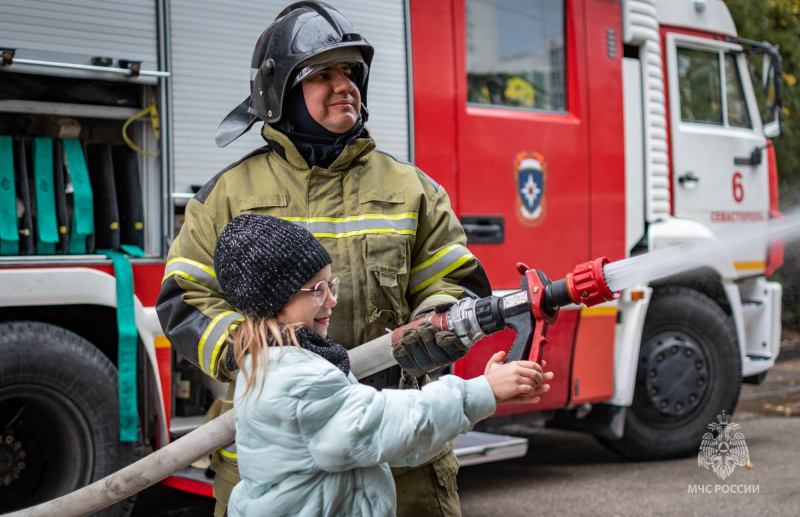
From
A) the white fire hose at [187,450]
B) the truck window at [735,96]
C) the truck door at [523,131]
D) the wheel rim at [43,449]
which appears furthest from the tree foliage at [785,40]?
the white fire hose at [187,450]

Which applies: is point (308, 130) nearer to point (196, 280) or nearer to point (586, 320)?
point (196, 280)

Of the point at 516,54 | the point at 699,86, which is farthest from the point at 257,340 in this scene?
the point at 699,86

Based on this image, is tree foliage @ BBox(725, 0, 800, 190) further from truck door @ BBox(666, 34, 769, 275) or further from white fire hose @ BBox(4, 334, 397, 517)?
white fire hose @ BBox(4, 334, 397, 517)

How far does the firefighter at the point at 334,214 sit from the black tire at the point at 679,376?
10.5 ft

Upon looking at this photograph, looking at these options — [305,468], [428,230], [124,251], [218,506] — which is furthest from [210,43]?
[305,468]

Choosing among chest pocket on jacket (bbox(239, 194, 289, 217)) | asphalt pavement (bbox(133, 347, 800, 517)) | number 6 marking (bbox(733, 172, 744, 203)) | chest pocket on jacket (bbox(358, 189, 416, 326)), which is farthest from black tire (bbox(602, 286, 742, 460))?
chest pocket on jacket (bbox(239, 194, 289, 217))

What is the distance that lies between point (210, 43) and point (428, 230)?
187cm

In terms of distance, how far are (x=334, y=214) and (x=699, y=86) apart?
13.9 ft

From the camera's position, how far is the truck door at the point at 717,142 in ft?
18.4

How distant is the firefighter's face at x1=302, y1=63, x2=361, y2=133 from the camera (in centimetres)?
246

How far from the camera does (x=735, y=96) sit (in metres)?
6.04

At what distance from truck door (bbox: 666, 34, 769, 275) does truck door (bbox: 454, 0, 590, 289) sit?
0.90 m

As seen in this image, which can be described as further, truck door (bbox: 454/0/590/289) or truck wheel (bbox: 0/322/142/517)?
truck door (bbox: 454/0/590/289)

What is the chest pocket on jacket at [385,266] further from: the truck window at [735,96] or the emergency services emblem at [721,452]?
the truck window at [735,96]
